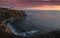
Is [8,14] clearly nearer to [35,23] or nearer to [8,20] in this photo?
[8,20]

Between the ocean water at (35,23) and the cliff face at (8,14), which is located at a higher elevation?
the cliff face at (8,14)

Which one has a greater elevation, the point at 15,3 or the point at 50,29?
the point at 15,3

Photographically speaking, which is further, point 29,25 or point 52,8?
point 52,8

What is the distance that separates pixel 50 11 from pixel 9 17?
0.91 ft

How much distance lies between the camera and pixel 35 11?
90cm

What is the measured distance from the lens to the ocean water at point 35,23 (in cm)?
72

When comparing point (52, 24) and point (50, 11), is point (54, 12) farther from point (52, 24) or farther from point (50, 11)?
point (52, 24)

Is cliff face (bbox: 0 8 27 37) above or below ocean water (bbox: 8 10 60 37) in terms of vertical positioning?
above

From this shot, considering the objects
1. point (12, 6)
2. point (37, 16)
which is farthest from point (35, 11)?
point (12, 6)

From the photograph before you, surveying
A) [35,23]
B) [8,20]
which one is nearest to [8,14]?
[8,20]

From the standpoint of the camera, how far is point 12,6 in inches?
36.4

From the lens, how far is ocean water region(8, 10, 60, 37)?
0.72m

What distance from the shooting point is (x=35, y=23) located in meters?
0.78

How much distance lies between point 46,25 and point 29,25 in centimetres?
9
